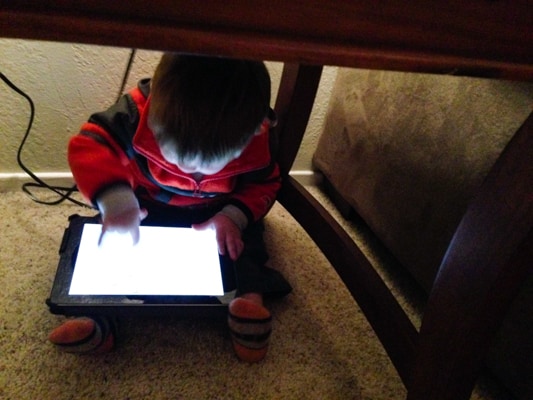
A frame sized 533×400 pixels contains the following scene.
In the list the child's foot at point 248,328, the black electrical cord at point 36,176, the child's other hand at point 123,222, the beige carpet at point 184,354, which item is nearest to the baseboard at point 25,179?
the black electrical cord at point 36,176

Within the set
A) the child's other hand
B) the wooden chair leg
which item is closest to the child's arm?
the child's other hand

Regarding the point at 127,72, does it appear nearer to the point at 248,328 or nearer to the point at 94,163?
the point at 94,163

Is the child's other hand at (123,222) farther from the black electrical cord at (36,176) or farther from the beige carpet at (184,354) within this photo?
the black electrical cord at (36,176)

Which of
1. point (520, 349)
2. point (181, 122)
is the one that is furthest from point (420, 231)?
point (181, 122)

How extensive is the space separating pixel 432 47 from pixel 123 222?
0.43 meters

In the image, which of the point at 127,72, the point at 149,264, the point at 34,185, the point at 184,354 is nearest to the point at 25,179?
the point at 34,185

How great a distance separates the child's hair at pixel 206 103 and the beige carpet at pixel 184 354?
27 centimetres

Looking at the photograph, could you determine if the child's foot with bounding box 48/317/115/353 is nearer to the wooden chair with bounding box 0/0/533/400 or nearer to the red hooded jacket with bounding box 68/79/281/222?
the red hooded jacket with bounding box 68/79/281/222

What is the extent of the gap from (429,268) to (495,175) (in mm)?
315

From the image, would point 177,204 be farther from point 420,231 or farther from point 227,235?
point 420,231

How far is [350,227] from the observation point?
89 centimetres

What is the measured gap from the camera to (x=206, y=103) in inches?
17.5

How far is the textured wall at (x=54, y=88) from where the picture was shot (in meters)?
0.72

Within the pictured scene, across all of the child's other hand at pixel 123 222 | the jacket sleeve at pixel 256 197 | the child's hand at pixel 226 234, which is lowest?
the child's hand at pixel 226 234
